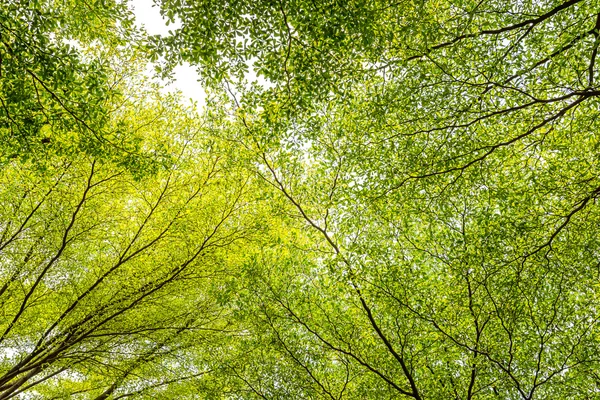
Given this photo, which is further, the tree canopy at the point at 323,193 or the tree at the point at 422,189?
the tree at the point at 422,189

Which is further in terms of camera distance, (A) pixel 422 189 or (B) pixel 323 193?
(B) pixel 323 193

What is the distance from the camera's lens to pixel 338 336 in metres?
4.82

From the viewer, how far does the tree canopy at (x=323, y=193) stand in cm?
342

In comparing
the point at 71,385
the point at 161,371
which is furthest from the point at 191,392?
the point at 71,385

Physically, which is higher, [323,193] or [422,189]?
[323,193]

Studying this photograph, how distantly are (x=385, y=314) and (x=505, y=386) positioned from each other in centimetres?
163

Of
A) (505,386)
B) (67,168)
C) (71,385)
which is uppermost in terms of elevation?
(67,168)

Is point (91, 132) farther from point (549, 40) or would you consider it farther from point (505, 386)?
point (505, 386)

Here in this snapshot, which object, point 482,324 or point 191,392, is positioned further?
point 191,392

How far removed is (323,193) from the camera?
17.2 ft

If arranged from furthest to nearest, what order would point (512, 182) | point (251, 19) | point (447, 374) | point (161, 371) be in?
1. point (161, 371)
2. point (447, 374)
3. point (512, 182)
4. point (251, 19)

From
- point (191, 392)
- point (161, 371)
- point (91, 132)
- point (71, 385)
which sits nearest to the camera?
point (91, 132)

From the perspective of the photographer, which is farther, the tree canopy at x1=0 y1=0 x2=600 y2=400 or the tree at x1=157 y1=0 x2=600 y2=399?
the tree at x1=157 y1=0 x2=600 y2=399

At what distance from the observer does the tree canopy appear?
342 cm
